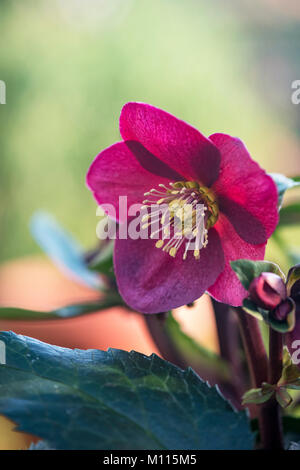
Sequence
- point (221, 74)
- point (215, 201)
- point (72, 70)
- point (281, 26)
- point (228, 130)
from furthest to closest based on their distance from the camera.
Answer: point (281, 26)
point (221, 74)
point (72, 70)
point (228, 130)
point (215, 201)

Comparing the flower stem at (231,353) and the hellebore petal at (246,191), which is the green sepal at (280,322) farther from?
the flower stem at (231,353)

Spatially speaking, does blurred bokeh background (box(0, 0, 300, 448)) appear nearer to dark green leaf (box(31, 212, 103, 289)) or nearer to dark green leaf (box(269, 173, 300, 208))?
dark green leaf (box(31, 212, 103, 289))

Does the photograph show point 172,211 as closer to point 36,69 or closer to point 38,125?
point 38,125

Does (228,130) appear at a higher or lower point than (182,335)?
higher

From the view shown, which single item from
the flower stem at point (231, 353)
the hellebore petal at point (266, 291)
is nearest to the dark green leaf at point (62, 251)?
the flower stem at point (231, 353)

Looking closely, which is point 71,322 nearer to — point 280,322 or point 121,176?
point 121,176

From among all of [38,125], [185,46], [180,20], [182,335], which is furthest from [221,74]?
[182,335]
